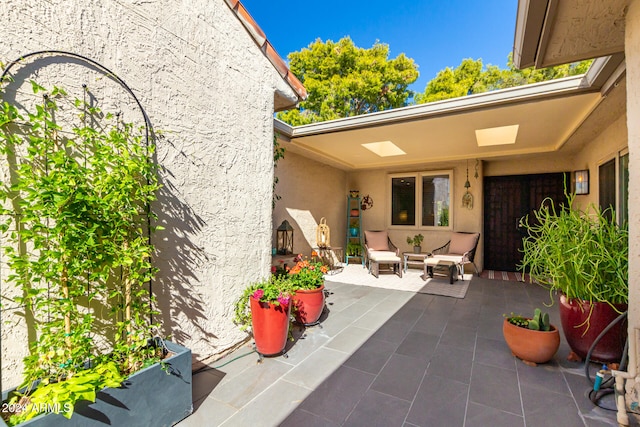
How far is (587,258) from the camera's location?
7.32 feet

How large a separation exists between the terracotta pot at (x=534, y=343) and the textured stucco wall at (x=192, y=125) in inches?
95.1

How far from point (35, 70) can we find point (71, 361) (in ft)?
5.18

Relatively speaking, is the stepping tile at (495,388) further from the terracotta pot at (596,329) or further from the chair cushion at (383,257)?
the chair cushion at (383,257)

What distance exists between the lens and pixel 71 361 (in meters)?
1.45

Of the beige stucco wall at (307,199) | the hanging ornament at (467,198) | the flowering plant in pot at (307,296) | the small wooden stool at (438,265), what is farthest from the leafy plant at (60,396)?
the hanging ornament at (467,198)

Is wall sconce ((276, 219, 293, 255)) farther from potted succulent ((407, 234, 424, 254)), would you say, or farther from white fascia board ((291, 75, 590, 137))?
potted succulent ((407, 234, 424, 254))

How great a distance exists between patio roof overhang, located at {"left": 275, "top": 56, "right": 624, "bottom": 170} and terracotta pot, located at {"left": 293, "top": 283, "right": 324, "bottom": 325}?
259 centimetres

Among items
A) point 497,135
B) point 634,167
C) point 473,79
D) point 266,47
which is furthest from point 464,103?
point 473,79

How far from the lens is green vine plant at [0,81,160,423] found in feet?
4.37

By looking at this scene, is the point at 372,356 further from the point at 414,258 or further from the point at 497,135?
the point at 414,258

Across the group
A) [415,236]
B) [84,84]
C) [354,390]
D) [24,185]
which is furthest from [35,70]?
[415,236]

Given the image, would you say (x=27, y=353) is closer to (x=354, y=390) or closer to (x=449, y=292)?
(x=354, y=390)

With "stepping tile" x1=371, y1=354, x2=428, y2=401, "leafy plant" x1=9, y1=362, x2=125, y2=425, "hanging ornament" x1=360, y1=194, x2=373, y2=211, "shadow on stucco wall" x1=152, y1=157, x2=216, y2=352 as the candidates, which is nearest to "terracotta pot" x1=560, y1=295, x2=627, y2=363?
"stepping tile" x1=371, y1=354, x2=428, y2=401

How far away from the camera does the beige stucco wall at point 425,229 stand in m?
6.45
